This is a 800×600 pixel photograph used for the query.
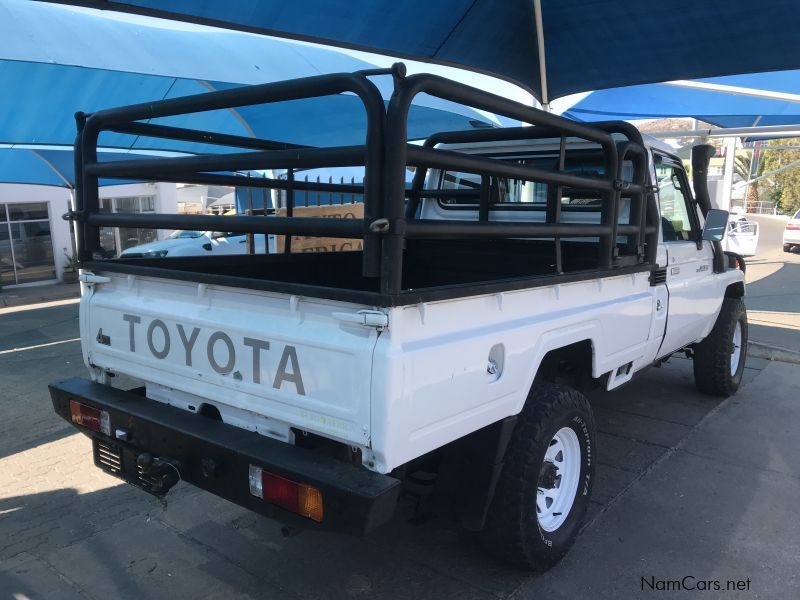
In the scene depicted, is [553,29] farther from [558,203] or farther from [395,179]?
[395,179]

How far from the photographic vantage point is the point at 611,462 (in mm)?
4328

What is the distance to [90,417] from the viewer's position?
297 cm

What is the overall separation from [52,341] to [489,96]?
8.40m

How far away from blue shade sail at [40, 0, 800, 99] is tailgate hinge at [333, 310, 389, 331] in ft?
14.9

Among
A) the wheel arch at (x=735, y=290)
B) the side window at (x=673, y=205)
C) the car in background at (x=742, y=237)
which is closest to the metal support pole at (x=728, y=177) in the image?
the car in background at (x=742, y=237)

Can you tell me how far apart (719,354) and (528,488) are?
346 centimetres

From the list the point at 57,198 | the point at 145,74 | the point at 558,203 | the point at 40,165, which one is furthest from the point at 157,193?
the point at 558,203

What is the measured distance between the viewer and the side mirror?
4.43m

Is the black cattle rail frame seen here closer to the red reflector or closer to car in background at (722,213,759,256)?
the red reflector

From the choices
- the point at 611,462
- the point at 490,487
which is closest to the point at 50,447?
the point at 490,487

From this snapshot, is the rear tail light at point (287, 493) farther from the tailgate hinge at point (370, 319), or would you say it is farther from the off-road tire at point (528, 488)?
the off-road tire at point (528, 488)

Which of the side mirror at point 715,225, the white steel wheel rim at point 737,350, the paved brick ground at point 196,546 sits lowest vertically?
the paved brick ground at point 196,546

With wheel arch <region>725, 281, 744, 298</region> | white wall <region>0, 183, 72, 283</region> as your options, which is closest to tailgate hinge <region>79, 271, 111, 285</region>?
wheel arch <region>725, 281, 744, 298</region>

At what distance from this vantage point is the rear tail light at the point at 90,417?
Result: 2896 mm
